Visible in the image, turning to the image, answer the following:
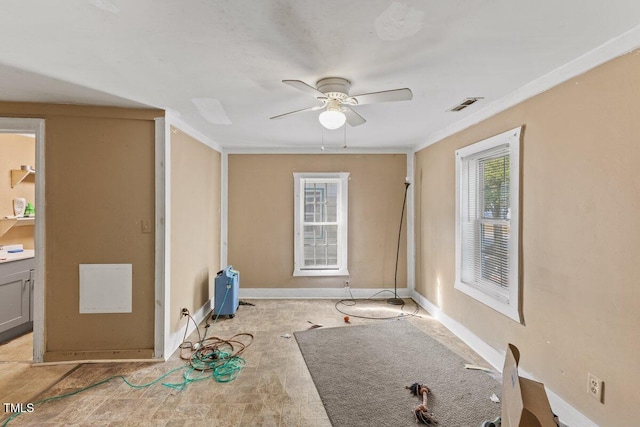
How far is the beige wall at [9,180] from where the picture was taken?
3.61 m

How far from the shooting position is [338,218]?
481 centimetres

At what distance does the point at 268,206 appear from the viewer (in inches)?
189

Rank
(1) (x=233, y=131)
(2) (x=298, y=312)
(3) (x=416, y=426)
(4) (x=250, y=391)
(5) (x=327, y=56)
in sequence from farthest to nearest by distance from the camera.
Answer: (2) (x=298, y=312)
(1) (x=233, y=131)
(4) (x=250, y=391)
(3) (x=416, y=426)
(5) (x=327, y=56)

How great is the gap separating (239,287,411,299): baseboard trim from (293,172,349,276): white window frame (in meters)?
0.28

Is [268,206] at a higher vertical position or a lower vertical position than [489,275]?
higher

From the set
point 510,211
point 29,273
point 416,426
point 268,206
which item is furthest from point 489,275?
point 29,273

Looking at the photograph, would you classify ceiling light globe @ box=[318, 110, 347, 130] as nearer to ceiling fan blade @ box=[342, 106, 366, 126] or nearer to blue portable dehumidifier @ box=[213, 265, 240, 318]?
ceiling fan blade @ box=[342, 106, 366, 126]

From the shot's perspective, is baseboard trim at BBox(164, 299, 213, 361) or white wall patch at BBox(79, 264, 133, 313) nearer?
white wall patch at BBox(79, 264, 133, 313)

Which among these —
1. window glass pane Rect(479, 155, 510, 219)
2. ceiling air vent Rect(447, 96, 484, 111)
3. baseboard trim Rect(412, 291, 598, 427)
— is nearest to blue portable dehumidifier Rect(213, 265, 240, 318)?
baseboard trim Rect(412, 291, 598, 427)

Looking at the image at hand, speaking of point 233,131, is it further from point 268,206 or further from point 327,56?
point 327,56

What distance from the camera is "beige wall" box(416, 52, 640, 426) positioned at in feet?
5.25

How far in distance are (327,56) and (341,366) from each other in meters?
2.56

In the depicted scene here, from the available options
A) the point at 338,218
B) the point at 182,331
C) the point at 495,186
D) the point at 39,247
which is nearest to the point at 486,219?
the point at 495,186

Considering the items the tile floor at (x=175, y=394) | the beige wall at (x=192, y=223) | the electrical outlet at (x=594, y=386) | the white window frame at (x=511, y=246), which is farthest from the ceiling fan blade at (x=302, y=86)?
the electrical outlet at (x=594, y=386)
